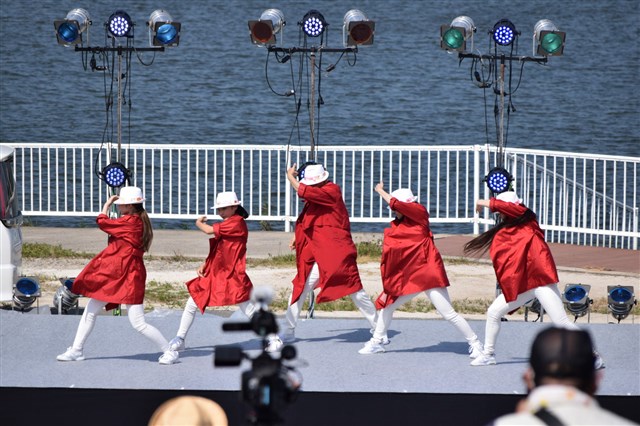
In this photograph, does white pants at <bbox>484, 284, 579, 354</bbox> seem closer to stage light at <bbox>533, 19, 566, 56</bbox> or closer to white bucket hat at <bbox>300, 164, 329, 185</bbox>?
white bucket hat at <bbox>300, 164, 329, 185</bbox>

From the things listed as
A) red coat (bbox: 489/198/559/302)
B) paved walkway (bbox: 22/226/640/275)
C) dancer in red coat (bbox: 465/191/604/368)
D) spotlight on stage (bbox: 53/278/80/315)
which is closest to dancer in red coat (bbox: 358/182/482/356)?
dancer in red coat (bbox: 465/191/604/368)

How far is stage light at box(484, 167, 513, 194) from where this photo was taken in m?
11.0

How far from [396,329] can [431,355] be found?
0.98 metres

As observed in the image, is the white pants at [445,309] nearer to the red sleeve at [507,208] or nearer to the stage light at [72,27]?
the red sleeve at [507,208]

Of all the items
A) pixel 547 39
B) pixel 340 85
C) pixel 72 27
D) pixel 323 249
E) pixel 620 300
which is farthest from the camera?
pixel 340 85

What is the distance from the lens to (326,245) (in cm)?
1029

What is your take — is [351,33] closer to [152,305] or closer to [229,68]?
[152,305]

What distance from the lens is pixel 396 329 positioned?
437 inches

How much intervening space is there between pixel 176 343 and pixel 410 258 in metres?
1.67

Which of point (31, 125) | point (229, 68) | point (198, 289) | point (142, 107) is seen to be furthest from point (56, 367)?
point (229, 68)

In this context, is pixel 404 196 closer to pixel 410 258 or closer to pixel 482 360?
pixel 410 258

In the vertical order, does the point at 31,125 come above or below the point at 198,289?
above

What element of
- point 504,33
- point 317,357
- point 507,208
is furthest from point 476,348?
point 504,33

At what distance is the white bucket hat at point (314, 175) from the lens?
33.5 ft
